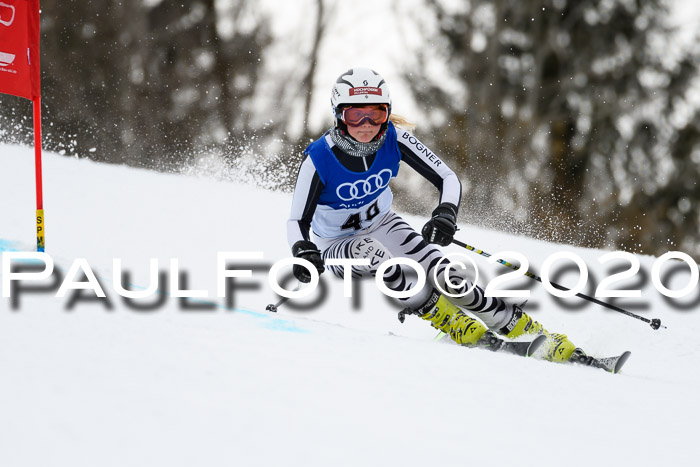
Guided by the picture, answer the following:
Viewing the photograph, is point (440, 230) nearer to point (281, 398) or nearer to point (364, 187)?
point (364, 187)

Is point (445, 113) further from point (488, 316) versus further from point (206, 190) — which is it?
point (488, 316)

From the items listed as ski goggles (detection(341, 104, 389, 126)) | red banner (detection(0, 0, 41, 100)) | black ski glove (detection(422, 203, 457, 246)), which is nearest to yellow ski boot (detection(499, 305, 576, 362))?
black ski glove (detection(422, 203, 457, 246))

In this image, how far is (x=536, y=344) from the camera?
11.8ft

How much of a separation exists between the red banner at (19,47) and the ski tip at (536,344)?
119 inches

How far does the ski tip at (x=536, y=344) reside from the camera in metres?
3.57

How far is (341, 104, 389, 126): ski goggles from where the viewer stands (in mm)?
3682

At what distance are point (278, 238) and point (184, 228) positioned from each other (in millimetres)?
830

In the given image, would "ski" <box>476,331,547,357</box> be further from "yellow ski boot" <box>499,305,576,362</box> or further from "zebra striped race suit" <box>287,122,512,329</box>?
"zebra striped race suit" <box>287,122,512,329</box>

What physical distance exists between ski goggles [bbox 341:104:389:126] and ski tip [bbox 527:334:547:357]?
51.1 inches

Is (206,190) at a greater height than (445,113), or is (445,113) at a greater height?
(445,113)

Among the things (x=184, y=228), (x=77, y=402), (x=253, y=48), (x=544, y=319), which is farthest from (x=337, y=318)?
(x=253, y=48)

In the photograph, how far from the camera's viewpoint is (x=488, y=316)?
3.80 m

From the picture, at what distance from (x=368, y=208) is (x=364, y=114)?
55 centimetres

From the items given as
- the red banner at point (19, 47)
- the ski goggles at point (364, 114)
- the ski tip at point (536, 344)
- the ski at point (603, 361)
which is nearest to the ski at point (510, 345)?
the ski tip at point (536, 344)
